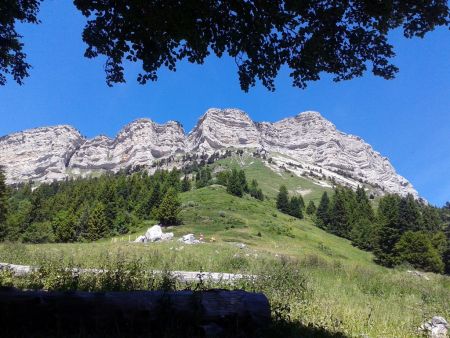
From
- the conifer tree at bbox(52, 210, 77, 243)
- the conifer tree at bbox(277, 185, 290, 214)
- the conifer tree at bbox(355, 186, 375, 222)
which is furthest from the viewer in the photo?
the conifer tree at bbox(277, 185, 290, 214)

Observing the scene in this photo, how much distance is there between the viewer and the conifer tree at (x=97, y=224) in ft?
225

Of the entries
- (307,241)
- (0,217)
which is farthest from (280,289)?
(0,217)

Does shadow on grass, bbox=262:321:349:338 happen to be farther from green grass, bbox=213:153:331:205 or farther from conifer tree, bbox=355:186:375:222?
green grass, bbox=213:153:331:205

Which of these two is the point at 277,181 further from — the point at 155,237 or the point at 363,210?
the point at 155,237

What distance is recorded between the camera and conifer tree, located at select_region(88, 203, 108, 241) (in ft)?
225

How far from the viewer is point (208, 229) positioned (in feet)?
173

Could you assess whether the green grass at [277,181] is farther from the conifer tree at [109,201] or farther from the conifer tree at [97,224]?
the conifer tree at [97,224]

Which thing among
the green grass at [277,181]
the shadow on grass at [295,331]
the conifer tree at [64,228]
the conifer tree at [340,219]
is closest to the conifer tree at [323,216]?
the conifer tree at [340,219]

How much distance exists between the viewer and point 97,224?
7031 cm

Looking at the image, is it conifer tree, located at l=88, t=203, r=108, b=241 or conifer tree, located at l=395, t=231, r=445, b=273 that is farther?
conifer tree, located at l=88, t=203, r=108, b=241

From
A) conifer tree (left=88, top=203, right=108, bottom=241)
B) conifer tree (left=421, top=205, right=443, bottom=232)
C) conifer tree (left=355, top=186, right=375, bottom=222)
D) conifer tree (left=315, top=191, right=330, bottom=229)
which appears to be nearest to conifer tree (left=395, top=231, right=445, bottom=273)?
conifer tree (left=421, top=205, right=443, bottom=232)

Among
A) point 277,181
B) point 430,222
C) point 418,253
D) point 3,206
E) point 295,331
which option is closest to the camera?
point 295,331

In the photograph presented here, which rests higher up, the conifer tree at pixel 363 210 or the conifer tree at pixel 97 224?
the conifer tree at pixel 363 210

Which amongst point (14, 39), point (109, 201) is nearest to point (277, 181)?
point (109, 201)
